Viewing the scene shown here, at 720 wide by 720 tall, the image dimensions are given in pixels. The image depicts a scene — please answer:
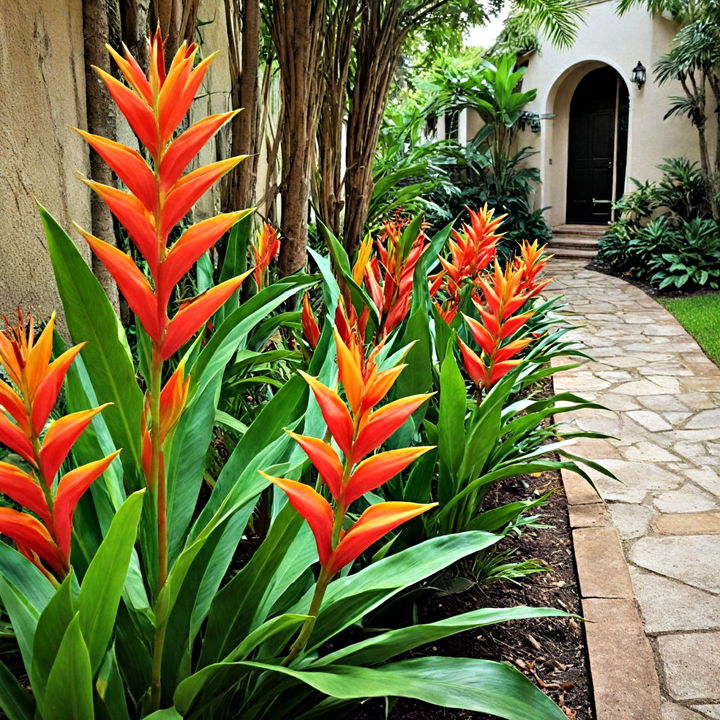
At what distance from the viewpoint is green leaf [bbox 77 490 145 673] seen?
84 cm

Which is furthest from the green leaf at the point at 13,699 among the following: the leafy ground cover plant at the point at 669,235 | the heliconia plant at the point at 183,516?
the leafy ground cover plant at the point at 669,235

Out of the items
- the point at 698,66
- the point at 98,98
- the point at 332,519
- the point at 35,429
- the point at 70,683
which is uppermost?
the point at 698,66

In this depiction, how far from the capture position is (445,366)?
1.60m

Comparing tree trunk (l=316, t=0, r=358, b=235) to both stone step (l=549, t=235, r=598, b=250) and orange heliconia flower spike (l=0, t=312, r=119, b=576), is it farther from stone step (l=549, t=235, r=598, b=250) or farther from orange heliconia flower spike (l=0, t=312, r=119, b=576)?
stone step (l=549, t=235, r=598, b=250)

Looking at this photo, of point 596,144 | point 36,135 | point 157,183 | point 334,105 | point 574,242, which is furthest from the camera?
point 596,144

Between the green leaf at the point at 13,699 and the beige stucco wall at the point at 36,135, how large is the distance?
123 centimetres

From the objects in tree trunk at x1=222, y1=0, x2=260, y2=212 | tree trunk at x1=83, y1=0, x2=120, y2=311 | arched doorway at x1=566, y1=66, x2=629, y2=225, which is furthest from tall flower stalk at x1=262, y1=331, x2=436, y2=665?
arched doorway at x1=566, y1=66, x2=629, y2=225

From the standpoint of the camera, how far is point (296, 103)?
110 inches

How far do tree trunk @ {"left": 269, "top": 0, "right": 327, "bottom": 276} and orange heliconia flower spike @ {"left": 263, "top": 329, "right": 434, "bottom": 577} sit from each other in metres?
2.20

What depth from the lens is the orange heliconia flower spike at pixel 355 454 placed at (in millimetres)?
765

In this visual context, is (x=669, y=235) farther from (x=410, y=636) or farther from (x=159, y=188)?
(x=159, y=188)

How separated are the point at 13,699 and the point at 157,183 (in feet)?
2.21

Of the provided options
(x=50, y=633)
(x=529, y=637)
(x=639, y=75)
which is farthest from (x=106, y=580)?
(x=639, y=75)

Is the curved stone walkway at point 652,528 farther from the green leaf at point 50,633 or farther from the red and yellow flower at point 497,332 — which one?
the green leaf at point 50,633
